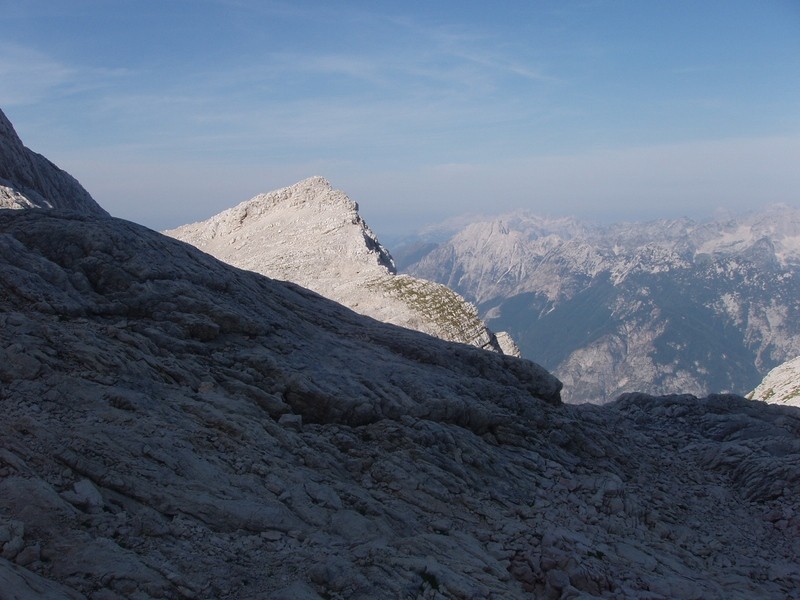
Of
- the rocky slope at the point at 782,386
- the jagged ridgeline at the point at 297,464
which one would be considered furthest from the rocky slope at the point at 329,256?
the jagged ridgeline at the point at 297,464

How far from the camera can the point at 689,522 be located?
78.8 ft

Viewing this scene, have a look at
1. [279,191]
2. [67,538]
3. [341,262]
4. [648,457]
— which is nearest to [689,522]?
[648,457]

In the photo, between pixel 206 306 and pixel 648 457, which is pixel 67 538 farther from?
pixel 648 457

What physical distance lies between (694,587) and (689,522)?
6.03 m

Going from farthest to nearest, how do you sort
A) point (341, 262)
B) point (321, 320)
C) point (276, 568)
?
point (341, 262), point (321, 320), point (276, 568)

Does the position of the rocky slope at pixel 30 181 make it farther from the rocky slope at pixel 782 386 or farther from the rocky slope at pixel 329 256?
the rocky slope at pixel 782 386

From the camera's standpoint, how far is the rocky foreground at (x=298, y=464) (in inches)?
534

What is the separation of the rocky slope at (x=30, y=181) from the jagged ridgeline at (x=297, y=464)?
22.3m

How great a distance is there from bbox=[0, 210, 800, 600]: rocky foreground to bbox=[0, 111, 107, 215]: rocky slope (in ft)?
73.6

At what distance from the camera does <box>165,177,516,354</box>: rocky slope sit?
56.8 metres

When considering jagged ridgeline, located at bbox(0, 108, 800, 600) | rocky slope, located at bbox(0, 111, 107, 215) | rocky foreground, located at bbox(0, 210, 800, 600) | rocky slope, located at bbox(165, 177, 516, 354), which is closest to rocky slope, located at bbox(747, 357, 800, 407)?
rocky slope, located at bbox(165, 177, 516, 354)

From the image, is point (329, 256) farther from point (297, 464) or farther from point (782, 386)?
point (297, 464)

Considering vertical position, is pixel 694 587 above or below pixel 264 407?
below

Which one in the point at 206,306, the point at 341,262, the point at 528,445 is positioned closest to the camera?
the point at 206,306
